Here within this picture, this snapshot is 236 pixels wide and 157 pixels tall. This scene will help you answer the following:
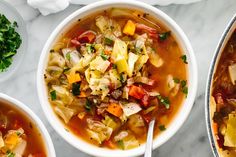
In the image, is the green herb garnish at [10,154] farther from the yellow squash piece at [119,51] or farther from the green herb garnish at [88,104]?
the yellow squash piece at [119,51]

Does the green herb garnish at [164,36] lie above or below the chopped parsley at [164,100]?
above

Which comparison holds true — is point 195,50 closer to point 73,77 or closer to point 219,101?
point 219,101

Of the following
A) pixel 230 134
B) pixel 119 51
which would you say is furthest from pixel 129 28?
pixel 230 134

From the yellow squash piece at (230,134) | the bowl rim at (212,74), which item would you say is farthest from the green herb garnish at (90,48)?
the yellow squash piece at (230,134)

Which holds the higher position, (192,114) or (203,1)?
(203,1)

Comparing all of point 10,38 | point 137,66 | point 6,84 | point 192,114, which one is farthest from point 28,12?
point 192,114

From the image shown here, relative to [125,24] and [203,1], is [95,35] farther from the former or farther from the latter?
[203,1]
